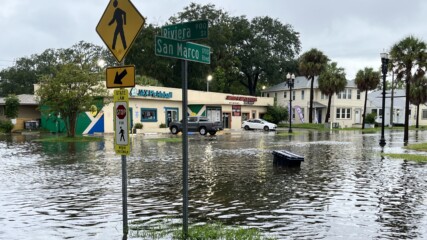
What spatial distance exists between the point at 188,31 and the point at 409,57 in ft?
83.8

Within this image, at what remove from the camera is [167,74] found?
217ft

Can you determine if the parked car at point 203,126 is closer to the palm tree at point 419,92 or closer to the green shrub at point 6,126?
the green shrub at point 6,126

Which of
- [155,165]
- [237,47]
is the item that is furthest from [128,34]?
[237,47]

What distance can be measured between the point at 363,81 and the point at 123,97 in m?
56.7

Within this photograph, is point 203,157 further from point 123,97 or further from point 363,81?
point 363,81

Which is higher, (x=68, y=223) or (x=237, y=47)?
(x=237, y=47)

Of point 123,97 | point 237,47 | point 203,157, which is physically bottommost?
point 203,157

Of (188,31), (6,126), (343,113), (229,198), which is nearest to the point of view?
(188,31)

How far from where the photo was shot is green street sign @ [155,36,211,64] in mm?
5500

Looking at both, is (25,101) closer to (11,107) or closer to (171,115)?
(11,107)

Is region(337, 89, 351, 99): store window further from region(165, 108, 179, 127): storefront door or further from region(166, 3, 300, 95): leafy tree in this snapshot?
region(165, 108, 179, 127): storefront door

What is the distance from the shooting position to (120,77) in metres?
6.08

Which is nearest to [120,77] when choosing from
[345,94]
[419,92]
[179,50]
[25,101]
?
[179,50]

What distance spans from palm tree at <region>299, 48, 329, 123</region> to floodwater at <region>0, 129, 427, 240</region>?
4503 centimetres
